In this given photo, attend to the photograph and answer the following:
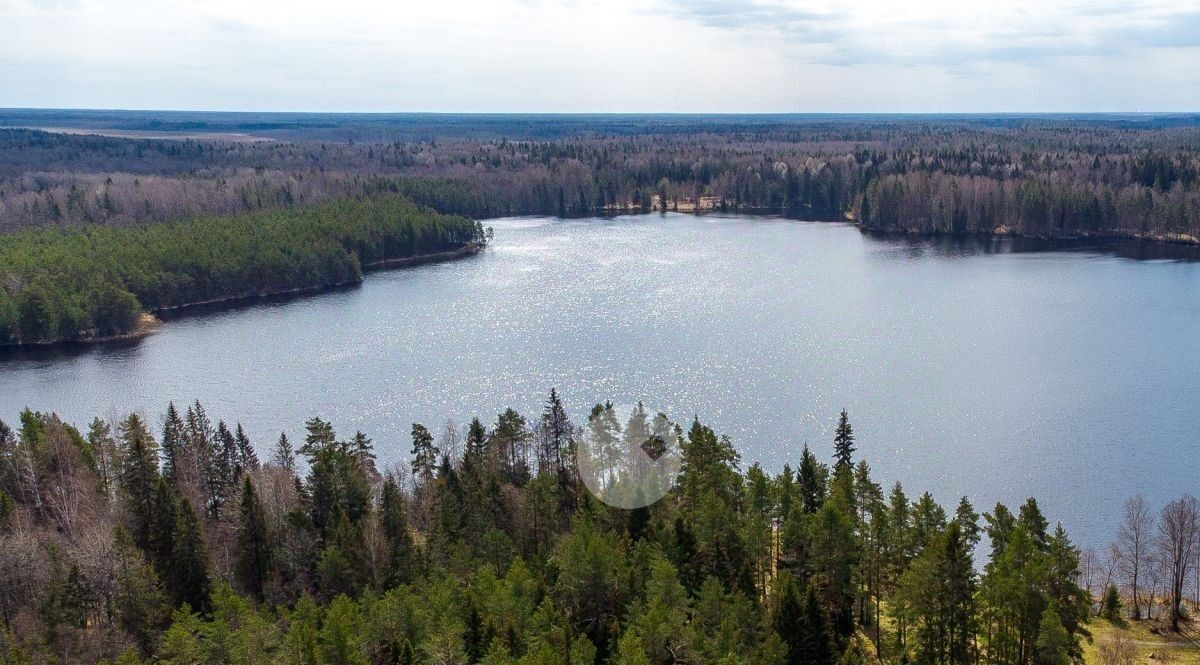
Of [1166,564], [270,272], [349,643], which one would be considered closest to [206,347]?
[270,272]

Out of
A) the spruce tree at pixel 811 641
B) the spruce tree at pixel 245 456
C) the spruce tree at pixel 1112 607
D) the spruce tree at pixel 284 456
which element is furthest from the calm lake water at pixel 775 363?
the spruce tree at pixel 811 641

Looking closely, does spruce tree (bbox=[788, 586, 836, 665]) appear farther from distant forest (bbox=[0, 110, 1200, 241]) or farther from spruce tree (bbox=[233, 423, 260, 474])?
distant forest (bbox=[0, 110, 1200, 241])

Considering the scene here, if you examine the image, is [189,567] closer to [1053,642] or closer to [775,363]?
[1053,642]

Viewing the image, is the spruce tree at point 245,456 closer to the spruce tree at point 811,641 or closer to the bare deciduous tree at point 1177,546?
the spruce tree at point 811,641

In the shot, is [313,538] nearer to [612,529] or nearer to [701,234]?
[612,529]

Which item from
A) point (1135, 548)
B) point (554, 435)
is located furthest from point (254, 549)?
point (1135, 548)

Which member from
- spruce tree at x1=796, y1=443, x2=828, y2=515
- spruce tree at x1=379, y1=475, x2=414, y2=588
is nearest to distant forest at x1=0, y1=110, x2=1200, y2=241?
spruce tree at x1=379, y1=475, x2=414, y2=588
